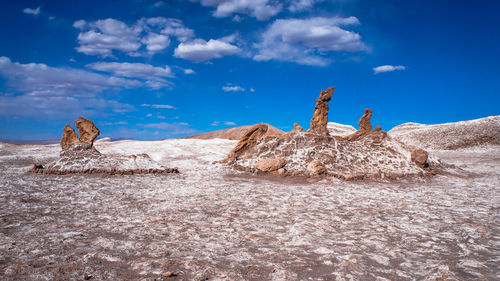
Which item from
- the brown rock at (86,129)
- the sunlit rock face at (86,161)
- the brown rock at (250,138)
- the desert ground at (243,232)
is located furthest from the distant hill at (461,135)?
the brown rock at (86,129)

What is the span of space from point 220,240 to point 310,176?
889cm

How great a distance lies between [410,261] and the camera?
155 inches

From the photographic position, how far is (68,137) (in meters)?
15.1

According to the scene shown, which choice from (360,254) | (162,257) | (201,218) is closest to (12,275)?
(162,257)

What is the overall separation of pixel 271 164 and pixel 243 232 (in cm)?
900

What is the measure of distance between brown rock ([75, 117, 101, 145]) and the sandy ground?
5.11 meters

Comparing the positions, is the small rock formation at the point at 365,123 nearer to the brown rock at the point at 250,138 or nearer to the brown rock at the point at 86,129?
the brown rock at the point at 250,138

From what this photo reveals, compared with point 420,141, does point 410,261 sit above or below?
below

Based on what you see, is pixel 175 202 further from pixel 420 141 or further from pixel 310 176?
pixel 420 141

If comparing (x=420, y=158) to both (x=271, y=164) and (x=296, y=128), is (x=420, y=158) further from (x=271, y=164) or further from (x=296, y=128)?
(x=271, y=164)

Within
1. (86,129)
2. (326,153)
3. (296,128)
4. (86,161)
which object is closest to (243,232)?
(326,153)

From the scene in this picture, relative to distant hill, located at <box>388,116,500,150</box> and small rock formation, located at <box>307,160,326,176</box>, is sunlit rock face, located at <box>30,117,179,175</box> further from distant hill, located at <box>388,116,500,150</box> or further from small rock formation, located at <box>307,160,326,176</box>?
distant hill, located at <box>388,116,500,150</box>

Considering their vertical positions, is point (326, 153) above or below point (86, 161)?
above

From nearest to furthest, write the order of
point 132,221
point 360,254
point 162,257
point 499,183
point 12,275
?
1. point 12,275
2. point 162,257
3. point 360,254
4. point 132,221
5. point 499,183
